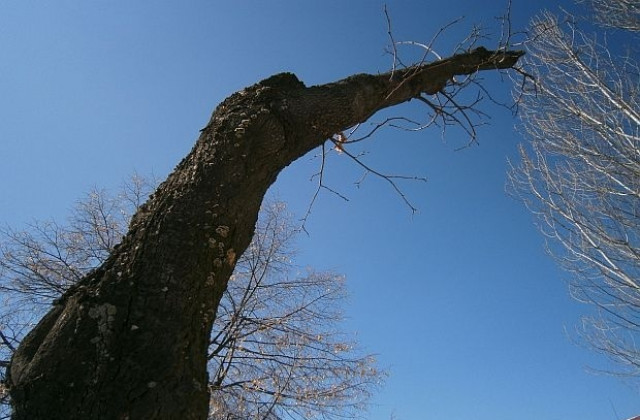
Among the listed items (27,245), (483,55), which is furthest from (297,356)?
(483,55)

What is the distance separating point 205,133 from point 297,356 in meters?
5.41

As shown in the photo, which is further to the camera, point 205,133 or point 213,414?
point 213,414

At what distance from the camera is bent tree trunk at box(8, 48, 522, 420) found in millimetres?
1195

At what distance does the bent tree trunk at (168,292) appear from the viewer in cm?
120

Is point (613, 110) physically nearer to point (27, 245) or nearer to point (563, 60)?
point (563, 60)

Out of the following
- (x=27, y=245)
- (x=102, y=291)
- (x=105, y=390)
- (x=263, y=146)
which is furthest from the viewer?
(x=27, y=245)

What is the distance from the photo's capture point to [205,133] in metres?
1.81

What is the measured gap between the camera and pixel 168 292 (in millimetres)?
1349

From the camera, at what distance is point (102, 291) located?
1.35 metres

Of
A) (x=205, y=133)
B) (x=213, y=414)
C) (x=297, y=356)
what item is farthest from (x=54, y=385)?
(x=297, y=356)

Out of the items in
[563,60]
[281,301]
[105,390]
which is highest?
[563,60]

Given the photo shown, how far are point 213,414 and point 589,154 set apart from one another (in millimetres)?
7284

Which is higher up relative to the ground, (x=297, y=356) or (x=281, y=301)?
(x=281, y=301)

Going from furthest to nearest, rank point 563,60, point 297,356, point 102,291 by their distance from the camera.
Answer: point 563,60, point 297,356, point 102,291
